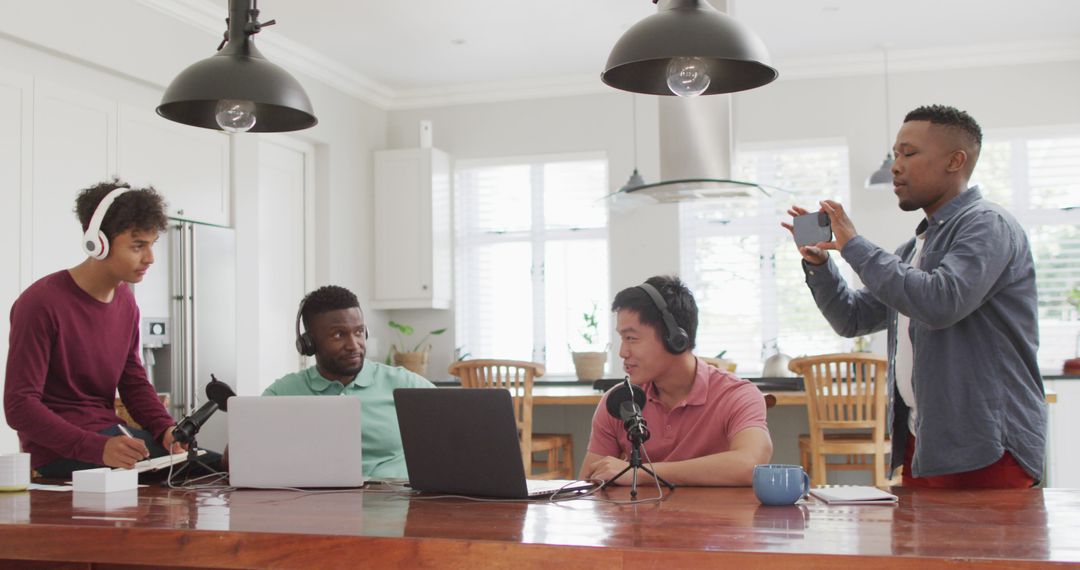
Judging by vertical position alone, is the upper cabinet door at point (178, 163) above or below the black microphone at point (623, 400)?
above

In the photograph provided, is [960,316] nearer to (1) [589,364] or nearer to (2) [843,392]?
(2) [843,392]

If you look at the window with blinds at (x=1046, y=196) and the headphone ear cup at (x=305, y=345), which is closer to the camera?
the headphone ear cup at (x=305, y=345)

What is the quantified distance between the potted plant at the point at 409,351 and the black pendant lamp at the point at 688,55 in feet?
15.0

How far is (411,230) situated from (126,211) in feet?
14.9

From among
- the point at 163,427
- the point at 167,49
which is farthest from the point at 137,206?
the point at 167,49

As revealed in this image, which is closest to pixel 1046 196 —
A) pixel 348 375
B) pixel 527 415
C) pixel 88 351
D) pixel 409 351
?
pixel 527 415

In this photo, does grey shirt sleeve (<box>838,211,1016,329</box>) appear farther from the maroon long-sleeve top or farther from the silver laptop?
the maroon long-sleeve top

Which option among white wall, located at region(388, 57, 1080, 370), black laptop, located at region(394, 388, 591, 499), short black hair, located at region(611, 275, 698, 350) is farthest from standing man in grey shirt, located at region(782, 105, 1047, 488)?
white wall, located at region(388, 57, 1080, 370)

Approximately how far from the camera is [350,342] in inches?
104

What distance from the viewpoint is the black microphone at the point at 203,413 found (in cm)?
222

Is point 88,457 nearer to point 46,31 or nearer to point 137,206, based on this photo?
point 137,206

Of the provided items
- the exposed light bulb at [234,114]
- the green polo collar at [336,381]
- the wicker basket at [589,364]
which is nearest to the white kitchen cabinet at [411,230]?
the wicker basket at [589,364]

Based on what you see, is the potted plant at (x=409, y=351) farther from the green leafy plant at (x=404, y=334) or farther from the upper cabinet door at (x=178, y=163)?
the upper cabinet door at (x=178, y=163)

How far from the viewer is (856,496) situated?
1825 millimetres
